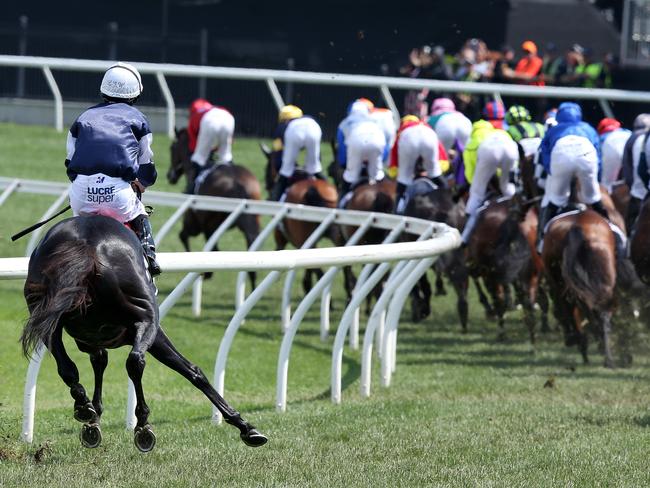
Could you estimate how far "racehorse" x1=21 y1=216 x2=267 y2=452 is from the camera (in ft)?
19.3

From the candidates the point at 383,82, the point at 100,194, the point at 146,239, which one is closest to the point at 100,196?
the point at 100,194

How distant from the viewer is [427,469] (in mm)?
6223

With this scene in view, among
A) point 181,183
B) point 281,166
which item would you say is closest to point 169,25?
point 181,183

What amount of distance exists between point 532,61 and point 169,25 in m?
6.96

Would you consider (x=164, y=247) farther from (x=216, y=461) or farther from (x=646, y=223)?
(x=216, y=461)

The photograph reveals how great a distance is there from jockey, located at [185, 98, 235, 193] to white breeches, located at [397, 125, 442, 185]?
2.23 m

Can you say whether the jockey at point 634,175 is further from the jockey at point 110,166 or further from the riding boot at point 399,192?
the jockey at point 110,166

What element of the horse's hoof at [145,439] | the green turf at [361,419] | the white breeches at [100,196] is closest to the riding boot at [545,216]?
the green turf at [361,419]

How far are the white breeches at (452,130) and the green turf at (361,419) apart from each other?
2.11 metres

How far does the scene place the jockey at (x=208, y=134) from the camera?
45.8 ft

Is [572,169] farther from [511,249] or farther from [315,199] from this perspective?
[315,199]

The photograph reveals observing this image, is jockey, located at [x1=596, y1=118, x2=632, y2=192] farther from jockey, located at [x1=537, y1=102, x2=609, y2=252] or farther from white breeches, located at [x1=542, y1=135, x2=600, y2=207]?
white breeches, located at [x1=542, y1=135, x2=600, y2=207]

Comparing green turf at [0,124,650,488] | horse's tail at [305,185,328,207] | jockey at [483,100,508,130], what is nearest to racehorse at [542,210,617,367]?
green turf at [0,124,650,488]

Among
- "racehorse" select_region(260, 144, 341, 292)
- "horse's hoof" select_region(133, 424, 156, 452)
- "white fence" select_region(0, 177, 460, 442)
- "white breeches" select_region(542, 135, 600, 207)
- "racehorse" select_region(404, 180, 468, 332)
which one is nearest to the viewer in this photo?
"horse's hoof" select_region(133, 424, 156, 452)
